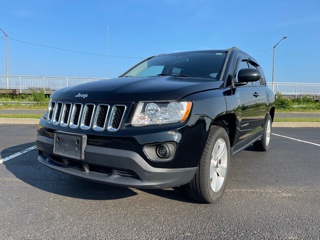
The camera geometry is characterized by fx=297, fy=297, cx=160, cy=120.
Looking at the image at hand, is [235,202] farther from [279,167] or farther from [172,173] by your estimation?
[279,167]

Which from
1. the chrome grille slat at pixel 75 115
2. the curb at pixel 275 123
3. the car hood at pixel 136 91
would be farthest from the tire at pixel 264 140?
the curb at pixel 275 123

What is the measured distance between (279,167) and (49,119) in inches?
141

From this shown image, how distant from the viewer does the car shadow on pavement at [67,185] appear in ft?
10.9

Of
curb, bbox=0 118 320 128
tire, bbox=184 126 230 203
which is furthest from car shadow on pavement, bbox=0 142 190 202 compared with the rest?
curb, bbox=0 118 320 128

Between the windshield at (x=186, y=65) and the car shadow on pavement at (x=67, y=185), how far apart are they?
152 cm

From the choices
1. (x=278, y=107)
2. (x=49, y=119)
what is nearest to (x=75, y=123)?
(x=49, y=119)

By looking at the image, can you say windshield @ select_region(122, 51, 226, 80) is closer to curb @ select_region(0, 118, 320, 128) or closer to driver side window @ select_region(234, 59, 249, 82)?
driver side window @ select_region(234, 59, 249, 82)

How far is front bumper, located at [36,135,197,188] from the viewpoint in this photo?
2568 mm

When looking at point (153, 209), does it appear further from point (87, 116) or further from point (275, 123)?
point (275, 123)

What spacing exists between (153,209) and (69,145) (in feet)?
3.41

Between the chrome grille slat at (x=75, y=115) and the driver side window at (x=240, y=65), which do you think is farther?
the driver side window at (x=240, y=65)

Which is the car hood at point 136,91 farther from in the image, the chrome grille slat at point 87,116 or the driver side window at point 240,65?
the driver side window at point 240,65

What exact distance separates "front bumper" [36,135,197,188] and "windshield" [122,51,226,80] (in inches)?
56.9

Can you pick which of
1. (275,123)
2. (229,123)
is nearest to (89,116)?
(229,123)
